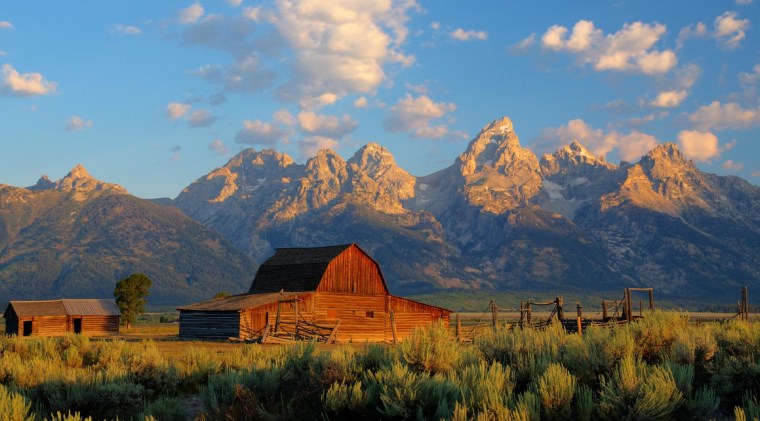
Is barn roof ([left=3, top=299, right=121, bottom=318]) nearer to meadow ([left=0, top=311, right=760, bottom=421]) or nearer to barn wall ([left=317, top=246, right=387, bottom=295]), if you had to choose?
barn wall ([left=317, top=246, right=387, bottom=295])

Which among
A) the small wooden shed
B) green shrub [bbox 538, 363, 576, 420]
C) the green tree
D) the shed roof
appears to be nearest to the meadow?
green shrub [bbox 538, 363, 576, 420]

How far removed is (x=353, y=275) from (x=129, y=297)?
33011 mm

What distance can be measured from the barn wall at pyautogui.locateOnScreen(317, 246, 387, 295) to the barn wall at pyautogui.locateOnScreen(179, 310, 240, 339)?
686cm

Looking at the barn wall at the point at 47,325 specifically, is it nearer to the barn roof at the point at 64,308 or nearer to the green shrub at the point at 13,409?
the barn roof at the point at 64,308

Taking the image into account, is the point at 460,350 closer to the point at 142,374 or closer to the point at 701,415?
the point at 701,415

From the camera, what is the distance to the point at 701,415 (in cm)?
1240

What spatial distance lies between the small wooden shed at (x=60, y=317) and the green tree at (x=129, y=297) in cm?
567

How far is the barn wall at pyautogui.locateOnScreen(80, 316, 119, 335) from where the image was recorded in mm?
69750

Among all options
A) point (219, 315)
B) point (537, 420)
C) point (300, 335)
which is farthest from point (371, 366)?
point (219, 315)

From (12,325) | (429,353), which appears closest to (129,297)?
(12,325)

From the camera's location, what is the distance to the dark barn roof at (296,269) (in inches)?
2184

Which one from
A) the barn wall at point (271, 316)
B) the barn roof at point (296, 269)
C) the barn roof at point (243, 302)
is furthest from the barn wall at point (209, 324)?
the barn roof at point (296, 269)

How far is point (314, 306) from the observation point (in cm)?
5344

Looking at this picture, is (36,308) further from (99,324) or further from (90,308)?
(99,324)
